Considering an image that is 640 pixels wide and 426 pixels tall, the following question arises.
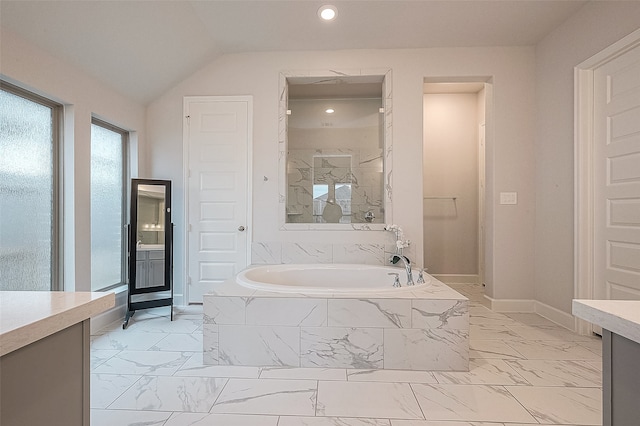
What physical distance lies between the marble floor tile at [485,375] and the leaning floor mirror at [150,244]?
238cm

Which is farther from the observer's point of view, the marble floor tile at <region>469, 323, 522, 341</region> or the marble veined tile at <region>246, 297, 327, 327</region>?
the marble floor tile at <region>469, 323, 522, 341</region>

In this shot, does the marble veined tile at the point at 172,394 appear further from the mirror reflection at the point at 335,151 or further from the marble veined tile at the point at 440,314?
the mirror reflection at the point at 335,151

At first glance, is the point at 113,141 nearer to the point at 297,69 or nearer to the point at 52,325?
the point at 297,69

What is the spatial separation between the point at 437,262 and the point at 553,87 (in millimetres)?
2384

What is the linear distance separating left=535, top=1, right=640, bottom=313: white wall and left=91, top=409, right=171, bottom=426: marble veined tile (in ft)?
9.99

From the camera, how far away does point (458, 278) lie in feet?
13.9

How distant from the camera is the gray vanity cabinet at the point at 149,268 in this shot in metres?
2.82

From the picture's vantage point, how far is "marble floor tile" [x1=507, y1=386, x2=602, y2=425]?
1451 millimetres

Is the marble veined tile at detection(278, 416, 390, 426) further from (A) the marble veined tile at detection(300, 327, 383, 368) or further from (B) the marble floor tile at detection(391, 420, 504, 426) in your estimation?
(A) the marble veined tile at detection(300, 327, 383, 368)

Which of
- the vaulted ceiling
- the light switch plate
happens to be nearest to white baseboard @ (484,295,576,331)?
the light switch plate

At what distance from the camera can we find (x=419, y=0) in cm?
244

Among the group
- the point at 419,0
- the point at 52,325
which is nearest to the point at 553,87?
the point at 419,0

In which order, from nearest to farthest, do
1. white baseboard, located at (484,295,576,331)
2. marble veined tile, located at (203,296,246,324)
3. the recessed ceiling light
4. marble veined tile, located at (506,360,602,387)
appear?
marble veined tile, located at (506,360,602,387), marble veined tile, located at (203,296,246,324), the recessed ceiling light, white baseboard, located at (484,295,576,331)

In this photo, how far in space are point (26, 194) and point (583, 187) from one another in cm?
409
